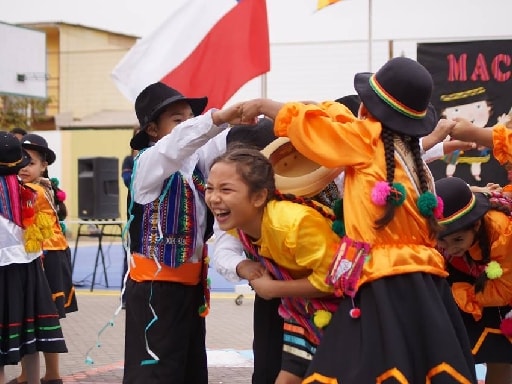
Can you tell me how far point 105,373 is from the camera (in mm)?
6980

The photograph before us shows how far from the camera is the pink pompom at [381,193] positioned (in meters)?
3.26

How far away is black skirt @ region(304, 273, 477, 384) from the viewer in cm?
320

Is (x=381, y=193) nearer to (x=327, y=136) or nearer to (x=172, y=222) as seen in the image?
(x=327, y=136)

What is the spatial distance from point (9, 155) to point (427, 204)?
3.55m

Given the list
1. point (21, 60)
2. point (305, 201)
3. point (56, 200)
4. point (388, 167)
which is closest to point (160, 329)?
point (305, 201)

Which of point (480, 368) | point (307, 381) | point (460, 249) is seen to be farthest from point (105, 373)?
point (307, 381)

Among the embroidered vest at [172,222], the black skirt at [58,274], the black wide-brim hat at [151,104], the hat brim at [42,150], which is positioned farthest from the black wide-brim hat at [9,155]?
the embroidered vest at [172,222]

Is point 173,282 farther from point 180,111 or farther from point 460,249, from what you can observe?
point 460,249

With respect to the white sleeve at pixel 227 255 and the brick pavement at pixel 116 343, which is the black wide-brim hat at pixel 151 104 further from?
the brick pavement at pixel 116 343

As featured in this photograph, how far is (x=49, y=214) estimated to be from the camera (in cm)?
701

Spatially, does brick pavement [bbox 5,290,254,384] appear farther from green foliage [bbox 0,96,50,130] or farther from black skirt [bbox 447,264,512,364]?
green foliage [bbox 0,96,50,130]

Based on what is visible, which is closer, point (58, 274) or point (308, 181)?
point (308, 181)

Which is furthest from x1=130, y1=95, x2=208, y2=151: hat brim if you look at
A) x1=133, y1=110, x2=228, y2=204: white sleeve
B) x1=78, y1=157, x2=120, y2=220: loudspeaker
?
x1=78, y1=157, x2=120, y2=220: loudspeaker

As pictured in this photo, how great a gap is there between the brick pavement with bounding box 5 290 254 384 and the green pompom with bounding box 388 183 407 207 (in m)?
2.33
